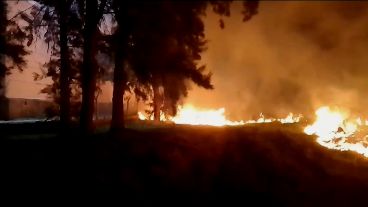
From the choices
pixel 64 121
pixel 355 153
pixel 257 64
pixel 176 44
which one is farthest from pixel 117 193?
pixel 257 64

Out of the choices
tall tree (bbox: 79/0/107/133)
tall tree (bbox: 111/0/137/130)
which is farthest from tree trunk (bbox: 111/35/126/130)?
tall tree (bbox: 79/0/107/133)

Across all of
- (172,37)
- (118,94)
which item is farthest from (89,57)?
(172,37)

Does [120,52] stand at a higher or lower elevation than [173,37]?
higher

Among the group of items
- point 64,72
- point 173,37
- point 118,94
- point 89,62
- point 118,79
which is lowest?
point 118,94

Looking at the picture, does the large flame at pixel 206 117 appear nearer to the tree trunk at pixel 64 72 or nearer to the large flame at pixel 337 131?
the large flame at pixel 337 131

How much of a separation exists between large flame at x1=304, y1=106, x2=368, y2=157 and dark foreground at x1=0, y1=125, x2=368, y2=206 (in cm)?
127

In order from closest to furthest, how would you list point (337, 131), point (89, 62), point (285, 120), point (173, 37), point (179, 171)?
point (173, 37) < point (179, 171) < point (89, 62) < point (337, 131) < point (285, 120)

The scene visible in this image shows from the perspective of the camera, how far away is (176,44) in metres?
12.5

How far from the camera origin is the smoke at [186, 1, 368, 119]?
73.4ft

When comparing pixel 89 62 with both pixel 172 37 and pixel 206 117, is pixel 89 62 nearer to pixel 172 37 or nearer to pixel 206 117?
pixel 172 37

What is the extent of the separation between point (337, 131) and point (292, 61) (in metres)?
5.25

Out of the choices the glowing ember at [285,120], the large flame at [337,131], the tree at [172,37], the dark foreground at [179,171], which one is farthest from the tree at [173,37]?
the glowing ember at [285,120]

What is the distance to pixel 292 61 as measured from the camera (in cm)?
2473

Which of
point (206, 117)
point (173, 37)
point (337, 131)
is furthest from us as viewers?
point (206, 117)
